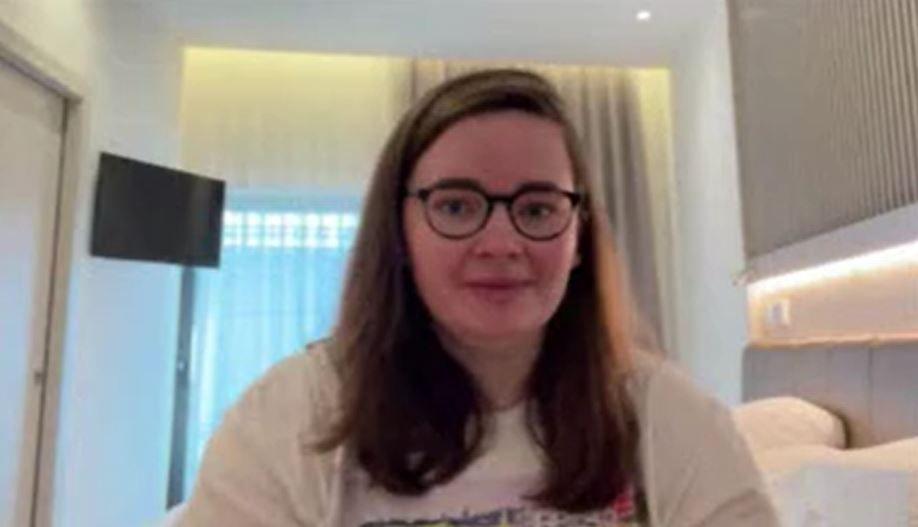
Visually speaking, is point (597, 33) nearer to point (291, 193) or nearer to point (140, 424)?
point (291, 193)

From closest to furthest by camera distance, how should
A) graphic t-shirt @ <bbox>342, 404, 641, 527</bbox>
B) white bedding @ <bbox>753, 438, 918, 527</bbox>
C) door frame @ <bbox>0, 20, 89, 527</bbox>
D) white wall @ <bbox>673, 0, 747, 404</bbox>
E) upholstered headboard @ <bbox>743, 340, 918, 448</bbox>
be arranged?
graphic t-shirt @ <bbox>342, 404, 641, 527</bbox> → white bedding @ <bbox>753, 438, 918, 527</bbox> → upholstered headboard @ <bbox>743, 340, 918, 448</bbox> → door frame @ <bbox>0, 20, 89, 527</bbox> → white wall @ <bbox>673, 0, 747, 404</bbox>

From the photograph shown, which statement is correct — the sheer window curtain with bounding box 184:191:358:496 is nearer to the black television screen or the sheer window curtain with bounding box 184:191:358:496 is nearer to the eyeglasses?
the black television screen

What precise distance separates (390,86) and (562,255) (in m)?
3.94

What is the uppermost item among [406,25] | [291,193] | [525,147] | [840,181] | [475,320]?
[406,25]

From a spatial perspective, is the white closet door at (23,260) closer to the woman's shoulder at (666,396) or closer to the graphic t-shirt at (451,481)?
the graphic t-shirt at (451,481)

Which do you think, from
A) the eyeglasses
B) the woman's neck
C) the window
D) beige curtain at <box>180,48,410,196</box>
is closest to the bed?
the woman's neck

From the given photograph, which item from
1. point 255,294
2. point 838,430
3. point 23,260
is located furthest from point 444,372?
point 255,294

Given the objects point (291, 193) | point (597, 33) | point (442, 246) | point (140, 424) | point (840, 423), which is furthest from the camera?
point (291, 193)

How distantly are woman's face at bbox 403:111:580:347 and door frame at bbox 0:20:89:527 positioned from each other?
2.64 meters

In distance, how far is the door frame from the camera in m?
3.06

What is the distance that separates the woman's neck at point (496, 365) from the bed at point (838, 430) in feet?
2.08

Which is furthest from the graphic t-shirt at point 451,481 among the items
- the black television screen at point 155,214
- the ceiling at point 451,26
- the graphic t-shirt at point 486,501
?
the ceiling at point 451,26

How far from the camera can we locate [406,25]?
3984 mm

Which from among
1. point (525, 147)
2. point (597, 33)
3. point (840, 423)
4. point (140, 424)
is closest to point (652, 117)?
point (597, 33)
